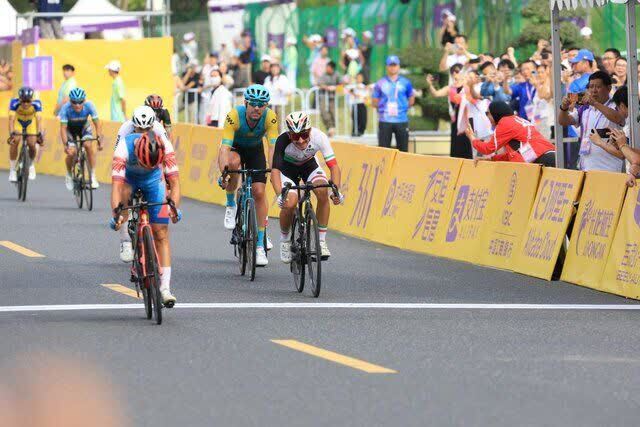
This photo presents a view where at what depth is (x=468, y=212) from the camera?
1819 centimetres

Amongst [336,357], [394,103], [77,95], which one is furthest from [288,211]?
[394,103]

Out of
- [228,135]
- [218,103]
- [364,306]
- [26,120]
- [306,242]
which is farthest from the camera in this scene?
[218,103]

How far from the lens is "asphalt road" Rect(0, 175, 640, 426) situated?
9.20 m

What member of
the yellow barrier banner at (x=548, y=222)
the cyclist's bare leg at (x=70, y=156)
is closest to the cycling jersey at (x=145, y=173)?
the yellow barrier banner at (x=548, y=222)

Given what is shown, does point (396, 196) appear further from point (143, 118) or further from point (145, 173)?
point (143, 118)

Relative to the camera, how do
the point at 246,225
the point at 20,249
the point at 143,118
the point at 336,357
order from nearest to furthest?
1. the point at 336,357
2. the point at 143,118
3. the point at 246,225
4. the point at 20,249

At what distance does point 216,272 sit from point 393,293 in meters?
2.40

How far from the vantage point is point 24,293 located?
14875mm

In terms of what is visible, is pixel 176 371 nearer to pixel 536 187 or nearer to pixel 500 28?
pixel 536 187

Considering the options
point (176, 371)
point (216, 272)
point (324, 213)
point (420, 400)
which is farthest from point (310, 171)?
point (420, 400)

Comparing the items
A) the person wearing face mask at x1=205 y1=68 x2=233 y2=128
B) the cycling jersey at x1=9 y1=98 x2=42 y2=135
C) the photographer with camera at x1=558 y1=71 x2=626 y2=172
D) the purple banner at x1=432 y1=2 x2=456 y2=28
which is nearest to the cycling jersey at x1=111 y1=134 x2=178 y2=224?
the photographer with camera at x1=558 y1=71 x2=626 y2=172

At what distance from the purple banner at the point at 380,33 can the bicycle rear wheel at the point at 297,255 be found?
24.0 m

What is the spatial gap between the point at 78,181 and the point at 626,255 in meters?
11.9

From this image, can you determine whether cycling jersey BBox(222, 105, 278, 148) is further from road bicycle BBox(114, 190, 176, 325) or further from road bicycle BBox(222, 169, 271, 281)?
road bicycle BBox(114, 190, 176, 325)
